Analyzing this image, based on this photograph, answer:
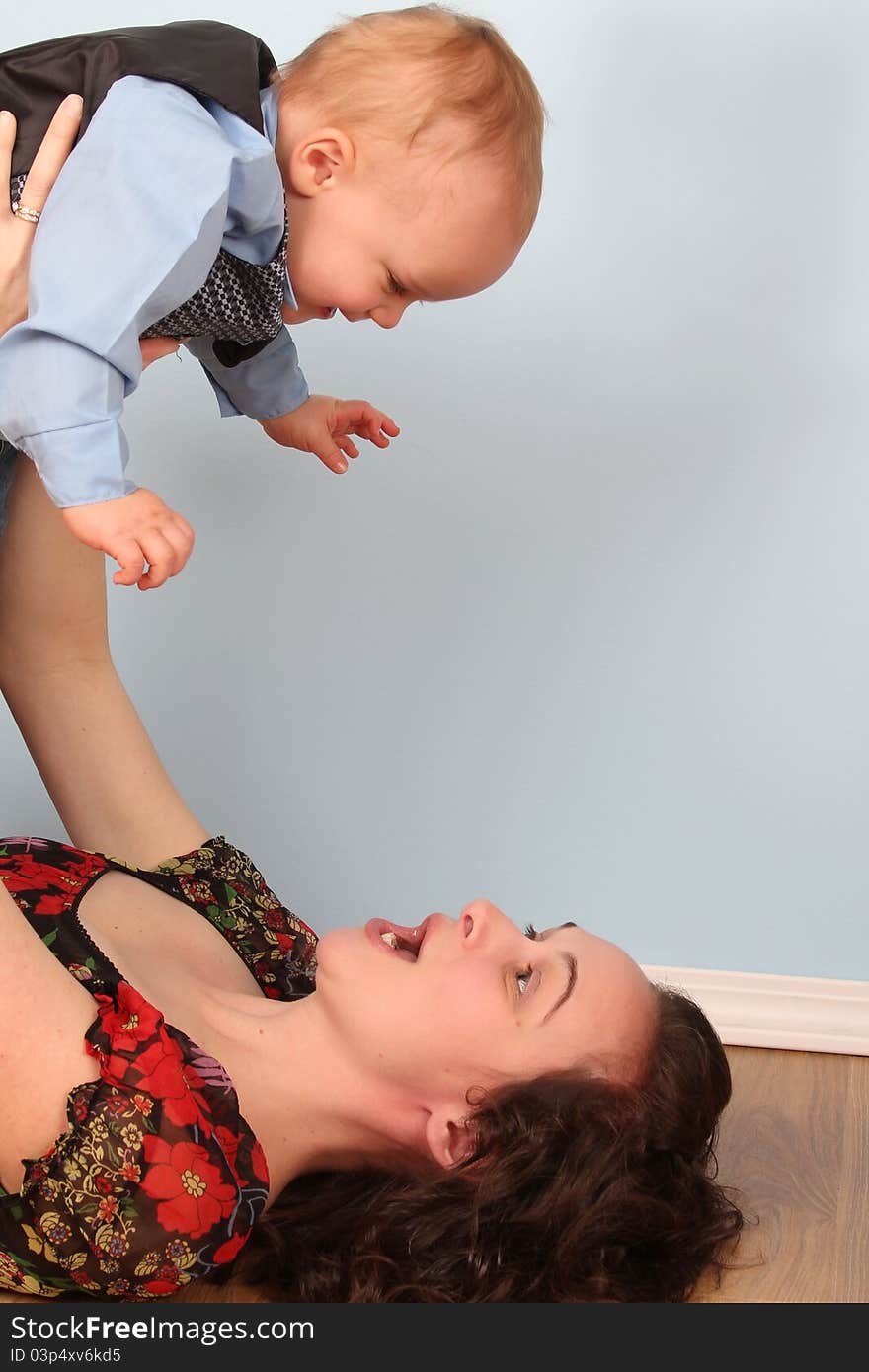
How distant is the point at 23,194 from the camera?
4.26 ft

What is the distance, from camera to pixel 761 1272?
1462 millimetres

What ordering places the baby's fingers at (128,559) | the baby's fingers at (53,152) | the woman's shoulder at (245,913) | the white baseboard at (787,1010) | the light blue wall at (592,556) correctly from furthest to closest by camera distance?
1. the white baseboard at (787,1010)
2. the light blue wall at (592,556)
3. the woman's shoulder at (245,913)
4. the baby's fingers at (53,152)
5. the baby's fingers at (128,559)

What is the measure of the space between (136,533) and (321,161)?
43 centimetres

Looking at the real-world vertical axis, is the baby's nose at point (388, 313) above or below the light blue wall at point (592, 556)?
above

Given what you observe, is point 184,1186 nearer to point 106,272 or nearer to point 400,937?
point 400,937

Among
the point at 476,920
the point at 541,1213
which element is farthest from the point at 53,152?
the point at 541,1213

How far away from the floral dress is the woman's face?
148 mm

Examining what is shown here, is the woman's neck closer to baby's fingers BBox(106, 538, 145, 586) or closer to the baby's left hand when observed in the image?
baby's fingers BBox(106, 538, 145, 586)

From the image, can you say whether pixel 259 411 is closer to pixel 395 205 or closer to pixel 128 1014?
pixel 395 205

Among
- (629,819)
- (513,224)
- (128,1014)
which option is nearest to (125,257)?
(513,224)

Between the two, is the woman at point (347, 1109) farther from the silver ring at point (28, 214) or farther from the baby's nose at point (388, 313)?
the baby's nose at point (388, 313)

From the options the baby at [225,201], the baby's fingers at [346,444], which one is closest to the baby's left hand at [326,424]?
the baby's fingers at [346,444]

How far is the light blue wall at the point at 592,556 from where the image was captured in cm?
186

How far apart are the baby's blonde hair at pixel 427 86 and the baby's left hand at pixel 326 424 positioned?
1.30 ft
